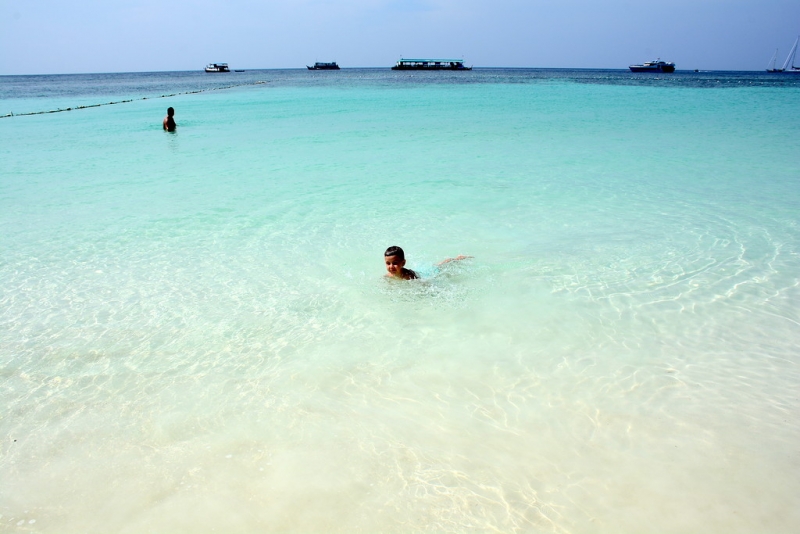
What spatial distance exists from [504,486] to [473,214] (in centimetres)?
554

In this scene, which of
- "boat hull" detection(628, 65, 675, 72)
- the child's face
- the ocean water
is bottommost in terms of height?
the ocean water

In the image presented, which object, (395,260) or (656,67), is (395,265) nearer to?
(395,260)

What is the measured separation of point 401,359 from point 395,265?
1.44 metres

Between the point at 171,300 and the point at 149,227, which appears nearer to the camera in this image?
the point at 171,300

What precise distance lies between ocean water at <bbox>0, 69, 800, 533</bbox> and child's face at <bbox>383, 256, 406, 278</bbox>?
0.12m

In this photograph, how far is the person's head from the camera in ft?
17.1

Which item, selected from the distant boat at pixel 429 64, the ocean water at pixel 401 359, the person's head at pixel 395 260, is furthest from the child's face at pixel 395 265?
the distant boat at pixel 429 64

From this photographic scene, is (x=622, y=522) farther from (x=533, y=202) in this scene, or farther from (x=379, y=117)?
(x=379, y=117)

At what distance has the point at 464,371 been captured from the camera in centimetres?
388

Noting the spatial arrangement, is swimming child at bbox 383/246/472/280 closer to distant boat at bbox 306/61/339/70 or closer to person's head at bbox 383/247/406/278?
person's head at bbox 383/247/406/278

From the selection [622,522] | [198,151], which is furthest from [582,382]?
[198,151]

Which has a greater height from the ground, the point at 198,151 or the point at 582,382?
the point at 198,151

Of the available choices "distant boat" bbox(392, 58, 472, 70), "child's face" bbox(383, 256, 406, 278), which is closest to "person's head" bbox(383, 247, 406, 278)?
"child's face" bbox(383, 256, 406, 278)

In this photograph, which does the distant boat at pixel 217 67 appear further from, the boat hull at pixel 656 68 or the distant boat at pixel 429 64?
the boat hull at pixel 656 68
